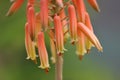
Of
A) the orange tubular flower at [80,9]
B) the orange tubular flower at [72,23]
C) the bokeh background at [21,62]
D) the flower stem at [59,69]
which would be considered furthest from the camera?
the bokeh background at [21,62]

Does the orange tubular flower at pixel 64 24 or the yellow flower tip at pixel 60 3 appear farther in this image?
the orange tubular flower at pixel 64 24

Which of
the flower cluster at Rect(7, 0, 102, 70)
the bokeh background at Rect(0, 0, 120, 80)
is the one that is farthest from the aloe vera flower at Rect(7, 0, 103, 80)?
the bokeh background at Rect(0, 0, 120, 80)

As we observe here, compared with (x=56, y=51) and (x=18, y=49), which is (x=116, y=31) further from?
(x=56, y=51)

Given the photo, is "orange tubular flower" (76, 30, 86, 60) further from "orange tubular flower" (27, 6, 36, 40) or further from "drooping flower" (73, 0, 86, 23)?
"orange tubular flower" (27, 6, 36, 40)

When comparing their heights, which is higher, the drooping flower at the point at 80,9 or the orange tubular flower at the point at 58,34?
the drooping flower at the point at 80,9

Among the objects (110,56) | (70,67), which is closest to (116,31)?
(110,56)

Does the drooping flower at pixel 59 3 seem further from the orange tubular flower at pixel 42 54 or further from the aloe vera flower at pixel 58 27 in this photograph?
the orange tubular flower at pixel 42 54

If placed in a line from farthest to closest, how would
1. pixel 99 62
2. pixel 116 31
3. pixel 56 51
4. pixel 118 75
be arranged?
pixel 116 31 < pixel 118 75 < pixel 99 62 < pixel 56 51

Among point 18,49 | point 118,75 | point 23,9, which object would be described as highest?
point 23,9

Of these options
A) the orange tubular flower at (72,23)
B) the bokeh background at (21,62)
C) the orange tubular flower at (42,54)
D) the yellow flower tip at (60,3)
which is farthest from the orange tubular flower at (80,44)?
the bokeh background at (21,62)
